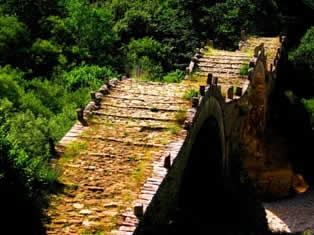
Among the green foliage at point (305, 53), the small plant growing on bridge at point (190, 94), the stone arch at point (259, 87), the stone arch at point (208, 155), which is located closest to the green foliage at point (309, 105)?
the green foliage at point (305, 53)

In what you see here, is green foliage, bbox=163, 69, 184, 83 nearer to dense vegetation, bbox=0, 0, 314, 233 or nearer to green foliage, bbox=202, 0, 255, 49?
dense vegetation, bbox=0, 0, 314, 233

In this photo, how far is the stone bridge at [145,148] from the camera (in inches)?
467

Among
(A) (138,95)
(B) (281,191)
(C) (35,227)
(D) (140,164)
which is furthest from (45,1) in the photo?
(C) (35,227)

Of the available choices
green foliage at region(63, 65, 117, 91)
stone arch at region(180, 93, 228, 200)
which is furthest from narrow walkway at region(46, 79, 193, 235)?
green foliage at region(63, 65, 117, 91)

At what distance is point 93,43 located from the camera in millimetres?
35969

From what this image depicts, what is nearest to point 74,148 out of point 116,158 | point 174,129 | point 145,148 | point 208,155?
point 116,158

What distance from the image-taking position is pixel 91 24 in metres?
36.1

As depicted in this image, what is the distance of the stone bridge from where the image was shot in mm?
11867

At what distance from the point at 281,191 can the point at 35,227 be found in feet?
80.4

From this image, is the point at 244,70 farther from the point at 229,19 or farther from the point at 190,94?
the point at 229,19

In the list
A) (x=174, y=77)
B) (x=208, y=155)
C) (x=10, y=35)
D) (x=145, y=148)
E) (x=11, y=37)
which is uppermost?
(x=10, y=35)

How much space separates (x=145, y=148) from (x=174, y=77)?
2145 cm

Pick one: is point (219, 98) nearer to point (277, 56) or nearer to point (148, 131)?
point (148, 131)

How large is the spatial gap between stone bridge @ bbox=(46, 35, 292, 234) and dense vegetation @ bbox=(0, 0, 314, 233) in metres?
1.19
